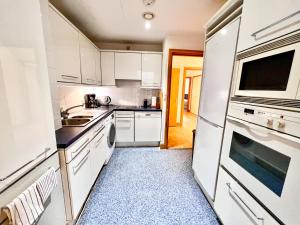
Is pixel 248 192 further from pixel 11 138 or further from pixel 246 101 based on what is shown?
pixel 11 138

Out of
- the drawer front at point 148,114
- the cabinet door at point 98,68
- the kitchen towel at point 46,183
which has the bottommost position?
the kitchen towel at point 46,183

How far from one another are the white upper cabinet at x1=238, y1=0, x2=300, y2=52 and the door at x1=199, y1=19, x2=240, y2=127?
0.12 metres

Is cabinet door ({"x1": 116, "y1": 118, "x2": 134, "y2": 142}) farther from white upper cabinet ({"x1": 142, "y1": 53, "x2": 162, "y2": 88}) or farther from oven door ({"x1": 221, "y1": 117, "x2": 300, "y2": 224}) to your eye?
oven door ({"x1": 221, "y1": 117, "x2": 300, "y2": 224})

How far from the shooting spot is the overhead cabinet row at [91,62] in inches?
60.9

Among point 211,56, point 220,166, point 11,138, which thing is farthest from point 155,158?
point 11,138

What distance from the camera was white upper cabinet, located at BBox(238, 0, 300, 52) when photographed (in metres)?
0.74

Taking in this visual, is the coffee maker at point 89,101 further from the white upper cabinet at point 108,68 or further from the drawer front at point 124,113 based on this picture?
the drawer front at point 124,113

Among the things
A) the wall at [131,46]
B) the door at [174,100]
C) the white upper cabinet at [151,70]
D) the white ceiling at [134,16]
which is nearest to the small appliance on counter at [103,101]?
the white upper cabinet at [151,70]

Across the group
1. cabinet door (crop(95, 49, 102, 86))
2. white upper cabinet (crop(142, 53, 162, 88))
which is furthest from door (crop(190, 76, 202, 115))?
cabinet door (crop(95, 49, 102, 86))

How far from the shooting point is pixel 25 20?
77 centimetres

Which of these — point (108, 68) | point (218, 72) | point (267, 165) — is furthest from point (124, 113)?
point (267, 165)

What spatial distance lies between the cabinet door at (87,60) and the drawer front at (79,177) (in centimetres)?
124

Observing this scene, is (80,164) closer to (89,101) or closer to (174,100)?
(89,101)

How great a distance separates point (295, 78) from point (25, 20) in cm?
151
